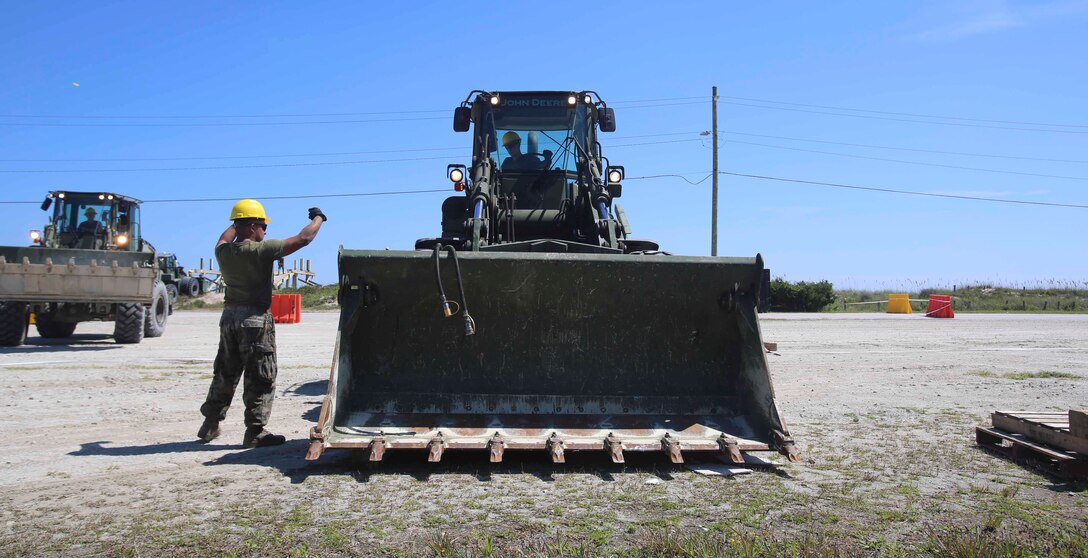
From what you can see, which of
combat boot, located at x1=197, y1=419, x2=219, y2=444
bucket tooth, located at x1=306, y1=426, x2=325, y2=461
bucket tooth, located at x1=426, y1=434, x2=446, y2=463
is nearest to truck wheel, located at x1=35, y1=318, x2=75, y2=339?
combat boot, located at x1=197, y1=419, x2=219, y2=444

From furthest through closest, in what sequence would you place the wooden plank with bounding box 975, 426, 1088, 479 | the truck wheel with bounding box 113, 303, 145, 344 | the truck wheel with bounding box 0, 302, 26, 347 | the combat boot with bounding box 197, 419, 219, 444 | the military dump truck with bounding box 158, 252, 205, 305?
1. the military dump truck with bounding box 158, 252, 205, 305
2. the truck wheel with bounding box 113, 303, 145, 344
3. the truck wheel with bounding box 0, 302, 26, 347
4. the combat boot with bounding box 197, 419, 219, 444
5. the wooden plank with bounding box 975, 426, 1088, 479

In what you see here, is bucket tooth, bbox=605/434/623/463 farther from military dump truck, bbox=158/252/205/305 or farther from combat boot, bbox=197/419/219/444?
military dump truck, bbox=158/252/205/305

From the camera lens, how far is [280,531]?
345cm

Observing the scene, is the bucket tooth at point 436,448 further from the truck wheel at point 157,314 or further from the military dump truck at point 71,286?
the truck wheel at point 157,314

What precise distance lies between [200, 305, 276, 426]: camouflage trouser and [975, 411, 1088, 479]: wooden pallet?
16.4ft

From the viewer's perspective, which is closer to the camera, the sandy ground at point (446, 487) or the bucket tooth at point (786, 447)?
the sandy ground at point (446, 487)

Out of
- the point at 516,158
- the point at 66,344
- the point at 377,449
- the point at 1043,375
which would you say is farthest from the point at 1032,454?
the point at 66,344

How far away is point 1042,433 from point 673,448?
2.55m

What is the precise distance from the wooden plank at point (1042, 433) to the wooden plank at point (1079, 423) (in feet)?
0.08

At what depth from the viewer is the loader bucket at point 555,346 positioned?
520 cm

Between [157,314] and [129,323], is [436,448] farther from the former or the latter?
[157,314]

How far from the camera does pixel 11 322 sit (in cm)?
1302

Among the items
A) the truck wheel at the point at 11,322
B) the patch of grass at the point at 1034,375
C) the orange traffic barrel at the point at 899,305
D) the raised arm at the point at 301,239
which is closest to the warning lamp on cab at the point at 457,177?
the raised arm at the point at 301,239

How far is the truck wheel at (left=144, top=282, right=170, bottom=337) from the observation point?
597 inches
